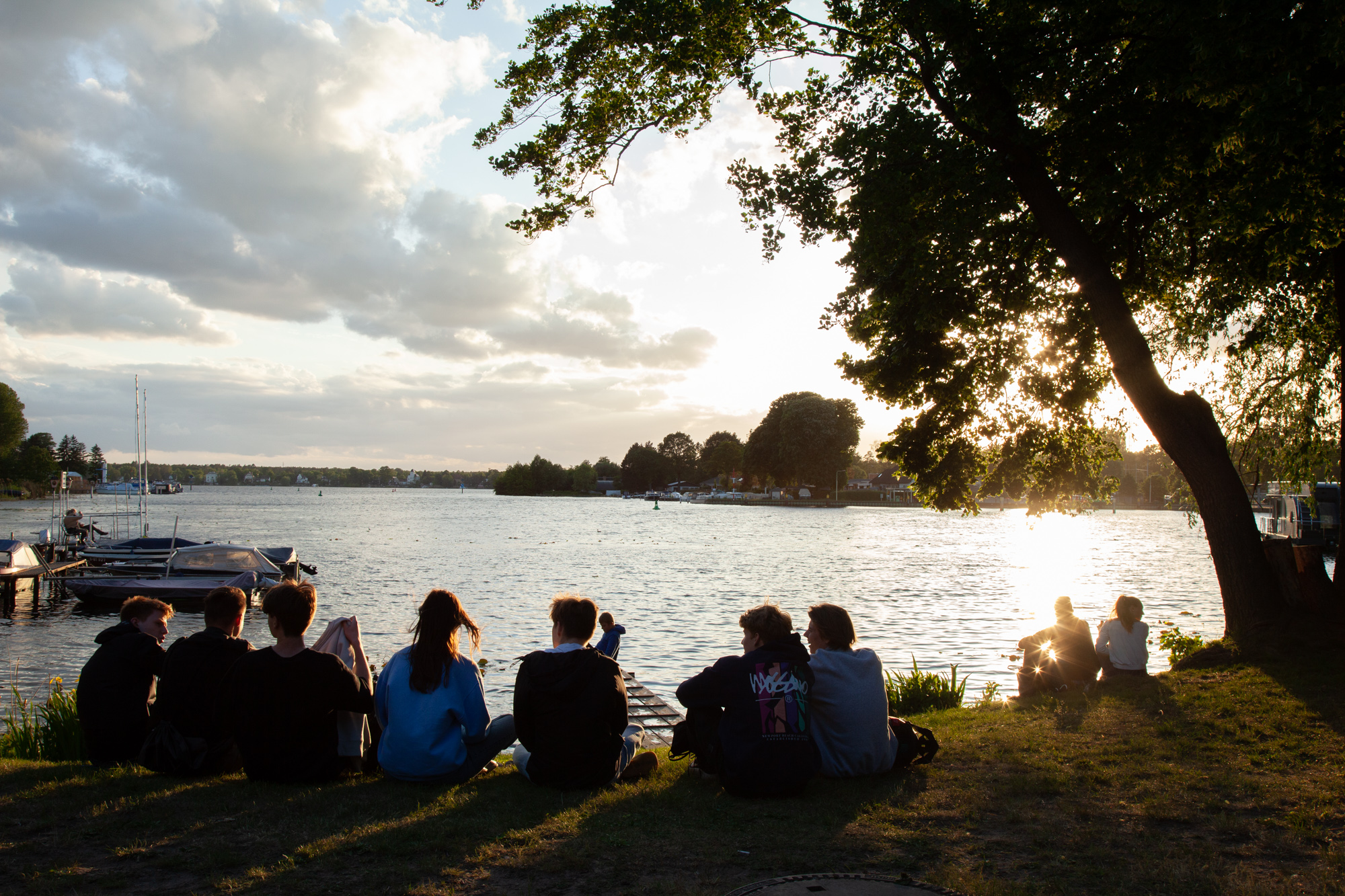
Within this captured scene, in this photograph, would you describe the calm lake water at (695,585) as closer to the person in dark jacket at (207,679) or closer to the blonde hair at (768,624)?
the person in dark jacket at (207,679)

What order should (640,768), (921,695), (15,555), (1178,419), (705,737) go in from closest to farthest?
(705,737), (640,768), (1178,419), (921,695), (15,555)

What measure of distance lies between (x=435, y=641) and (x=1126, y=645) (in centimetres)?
798

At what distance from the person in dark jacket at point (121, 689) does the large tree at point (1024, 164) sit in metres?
7.13

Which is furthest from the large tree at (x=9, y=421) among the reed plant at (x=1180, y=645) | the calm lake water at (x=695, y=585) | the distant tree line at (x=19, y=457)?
the reed plant at (x=1180, y=645)

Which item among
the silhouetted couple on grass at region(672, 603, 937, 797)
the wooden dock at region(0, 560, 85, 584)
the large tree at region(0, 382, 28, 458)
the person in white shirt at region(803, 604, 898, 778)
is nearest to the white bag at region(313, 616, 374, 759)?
the silhouetted couple on grass at region(672, 603, 937, 797)

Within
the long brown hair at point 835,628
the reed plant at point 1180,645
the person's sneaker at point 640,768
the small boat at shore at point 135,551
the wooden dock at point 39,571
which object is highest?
the long brown hair at point 835,628

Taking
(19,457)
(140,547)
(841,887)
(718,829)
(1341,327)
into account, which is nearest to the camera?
(841,887)

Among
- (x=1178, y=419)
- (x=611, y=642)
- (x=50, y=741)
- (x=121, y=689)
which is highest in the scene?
(x=1178, y=419)

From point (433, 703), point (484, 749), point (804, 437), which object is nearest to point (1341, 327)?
point (484, 749)

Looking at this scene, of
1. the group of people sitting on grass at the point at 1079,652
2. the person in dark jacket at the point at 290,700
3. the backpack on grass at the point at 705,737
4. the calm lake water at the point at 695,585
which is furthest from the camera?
the calm lake water at the point at 695,585

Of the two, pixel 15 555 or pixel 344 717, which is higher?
pixel 344 717

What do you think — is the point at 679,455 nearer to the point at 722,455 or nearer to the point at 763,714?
the point at 722,455

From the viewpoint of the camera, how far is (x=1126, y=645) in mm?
9625

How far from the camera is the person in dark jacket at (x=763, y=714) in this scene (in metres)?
5.50
